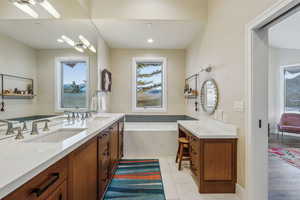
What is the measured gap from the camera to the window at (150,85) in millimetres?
4320

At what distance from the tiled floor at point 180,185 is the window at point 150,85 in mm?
1768

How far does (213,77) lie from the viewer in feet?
8.70

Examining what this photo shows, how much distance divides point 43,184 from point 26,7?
1.70 meters

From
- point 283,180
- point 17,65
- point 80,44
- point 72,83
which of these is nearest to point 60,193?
point 17,65

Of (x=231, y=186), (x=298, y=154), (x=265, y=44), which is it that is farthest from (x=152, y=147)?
(x=298, y=154)

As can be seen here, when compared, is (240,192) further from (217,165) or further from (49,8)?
(49,8)

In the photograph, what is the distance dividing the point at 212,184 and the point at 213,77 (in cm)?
160

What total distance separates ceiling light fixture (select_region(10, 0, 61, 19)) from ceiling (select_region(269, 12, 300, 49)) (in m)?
3.84

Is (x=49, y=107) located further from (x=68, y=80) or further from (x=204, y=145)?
(x=204, y=145)

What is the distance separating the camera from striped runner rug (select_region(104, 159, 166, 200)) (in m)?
2.00

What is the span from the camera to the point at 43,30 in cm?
189

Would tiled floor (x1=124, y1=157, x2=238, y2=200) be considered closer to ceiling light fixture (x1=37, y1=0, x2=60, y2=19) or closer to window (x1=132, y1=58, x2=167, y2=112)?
window (x1=132, y1=58, x2=167, y2=112)

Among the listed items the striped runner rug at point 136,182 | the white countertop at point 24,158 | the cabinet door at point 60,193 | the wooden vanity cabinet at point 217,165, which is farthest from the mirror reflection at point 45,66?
the wooden vanity cabinet at point 217,165

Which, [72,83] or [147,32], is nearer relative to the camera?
[72,83]
